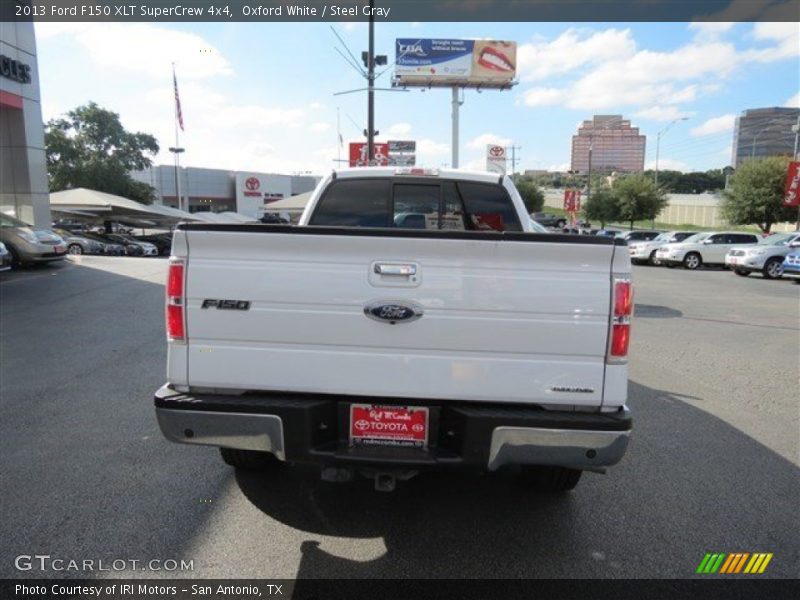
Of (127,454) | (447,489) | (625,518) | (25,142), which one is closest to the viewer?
(625,518)

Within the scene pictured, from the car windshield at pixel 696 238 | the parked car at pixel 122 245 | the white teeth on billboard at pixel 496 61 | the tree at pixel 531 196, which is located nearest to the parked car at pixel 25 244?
the parked car at pixel 122 245

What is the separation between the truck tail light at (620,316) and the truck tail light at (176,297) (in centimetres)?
207

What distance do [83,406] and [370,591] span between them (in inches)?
149

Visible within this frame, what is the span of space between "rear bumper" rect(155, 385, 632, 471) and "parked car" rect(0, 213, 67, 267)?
1537 centimetres

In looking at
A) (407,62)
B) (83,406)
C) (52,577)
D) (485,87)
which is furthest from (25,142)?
(485,87)

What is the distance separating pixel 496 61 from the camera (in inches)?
1944

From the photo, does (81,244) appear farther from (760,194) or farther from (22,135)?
(760,194)

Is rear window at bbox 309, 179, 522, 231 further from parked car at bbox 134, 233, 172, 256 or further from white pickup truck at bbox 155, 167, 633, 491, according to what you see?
parked car at bbox 134, 233, 172, 256

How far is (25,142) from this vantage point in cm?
1789

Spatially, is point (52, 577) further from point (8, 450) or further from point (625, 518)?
point (625, 518)

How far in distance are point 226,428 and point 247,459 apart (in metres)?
1.10

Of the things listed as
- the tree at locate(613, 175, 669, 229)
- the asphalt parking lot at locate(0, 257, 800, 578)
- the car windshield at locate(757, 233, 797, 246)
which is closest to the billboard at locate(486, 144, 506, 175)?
the tree at locate(613, 175, 669, 229)

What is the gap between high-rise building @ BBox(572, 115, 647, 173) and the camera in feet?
412

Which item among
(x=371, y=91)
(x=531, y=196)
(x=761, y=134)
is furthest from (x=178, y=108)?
(x=761, y=134)
